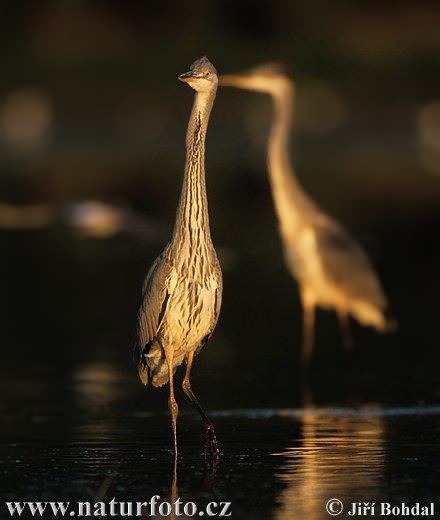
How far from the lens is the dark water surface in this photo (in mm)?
8547

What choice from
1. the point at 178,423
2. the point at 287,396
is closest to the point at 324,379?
the point at 287,396

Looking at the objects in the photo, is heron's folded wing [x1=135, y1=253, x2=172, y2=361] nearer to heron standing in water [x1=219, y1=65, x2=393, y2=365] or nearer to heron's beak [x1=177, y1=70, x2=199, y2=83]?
heron's beak [x1=177, y1=70, x2=199, y2=83]

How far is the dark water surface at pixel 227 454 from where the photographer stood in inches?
336

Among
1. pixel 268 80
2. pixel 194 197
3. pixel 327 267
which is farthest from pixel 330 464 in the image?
pixel 268 80

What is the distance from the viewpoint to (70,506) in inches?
327

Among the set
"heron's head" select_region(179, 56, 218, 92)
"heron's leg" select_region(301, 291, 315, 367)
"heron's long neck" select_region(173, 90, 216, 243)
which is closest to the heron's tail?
"heron's long neck" select_region(173, 90, 216, 243)

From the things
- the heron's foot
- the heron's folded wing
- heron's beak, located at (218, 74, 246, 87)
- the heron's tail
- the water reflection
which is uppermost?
heron's beak, located at (218, 74, 246, 87)

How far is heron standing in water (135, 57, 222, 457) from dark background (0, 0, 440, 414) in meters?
1.86

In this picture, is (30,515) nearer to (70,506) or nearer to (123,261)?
(70,506)

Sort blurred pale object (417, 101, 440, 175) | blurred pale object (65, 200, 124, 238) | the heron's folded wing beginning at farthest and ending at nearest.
→ blurred pale object (417, 101, 440, 175) → blurred pale object (65, 200, 124, 238) → the heron's folded wing

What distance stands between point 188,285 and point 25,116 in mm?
53905

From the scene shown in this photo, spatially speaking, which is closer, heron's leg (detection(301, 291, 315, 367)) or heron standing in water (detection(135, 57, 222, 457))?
heron standing in water (detection(135, 57, 222, 457))

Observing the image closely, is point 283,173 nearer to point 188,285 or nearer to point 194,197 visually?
point 194,197

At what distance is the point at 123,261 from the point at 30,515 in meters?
13.2
